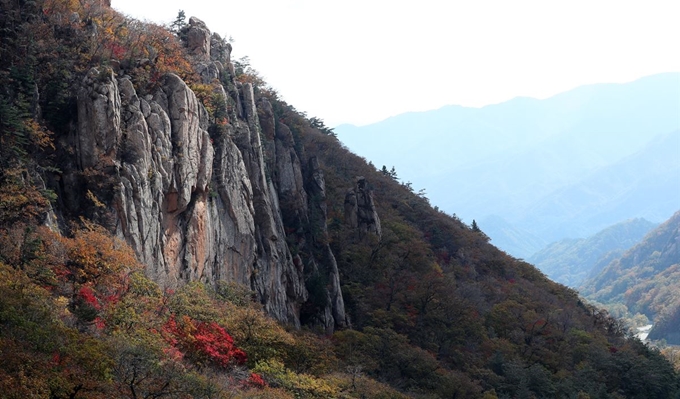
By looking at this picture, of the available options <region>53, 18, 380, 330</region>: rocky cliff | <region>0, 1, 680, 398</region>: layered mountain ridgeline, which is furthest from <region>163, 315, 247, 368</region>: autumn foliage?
<region>53, 18, 380, 330</region>: rocky cliff

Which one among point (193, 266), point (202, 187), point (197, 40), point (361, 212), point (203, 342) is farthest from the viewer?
point (361, 212)

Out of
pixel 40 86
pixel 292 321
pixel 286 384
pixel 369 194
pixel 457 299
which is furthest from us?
pixel 369 194

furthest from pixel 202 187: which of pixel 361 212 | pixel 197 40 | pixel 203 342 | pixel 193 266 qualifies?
pixel 361 212

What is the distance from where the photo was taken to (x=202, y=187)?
35.8 meters

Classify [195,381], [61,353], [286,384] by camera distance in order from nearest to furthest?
[61,353], [195,381], [286,384]

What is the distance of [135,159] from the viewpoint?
30781mm

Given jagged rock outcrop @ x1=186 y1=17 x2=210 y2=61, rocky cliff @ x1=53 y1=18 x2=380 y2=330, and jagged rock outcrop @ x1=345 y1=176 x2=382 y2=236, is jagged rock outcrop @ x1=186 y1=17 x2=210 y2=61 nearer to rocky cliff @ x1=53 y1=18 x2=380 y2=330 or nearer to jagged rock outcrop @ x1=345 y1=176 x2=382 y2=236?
rocky cliff @ x1=53 y1=18 x2=380 y2=330

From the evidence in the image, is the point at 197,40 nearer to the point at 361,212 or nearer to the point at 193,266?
the point at 193,266

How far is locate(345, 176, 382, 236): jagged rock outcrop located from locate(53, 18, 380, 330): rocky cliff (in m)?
6.56

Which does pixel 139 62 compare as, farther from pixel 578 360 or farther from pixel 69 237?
pixel 578 360

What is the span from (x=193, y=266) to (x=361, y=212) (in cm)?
2955

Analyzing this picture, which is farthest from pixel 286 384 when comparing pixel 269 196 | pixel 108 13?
pixel 108 13

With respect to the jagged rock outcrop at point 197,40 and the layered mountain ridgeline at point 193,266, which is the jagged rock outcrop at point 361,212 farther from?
the jagged rock outcrop at point 197,40

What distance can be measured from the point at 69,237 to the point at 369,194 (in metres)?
37.9
